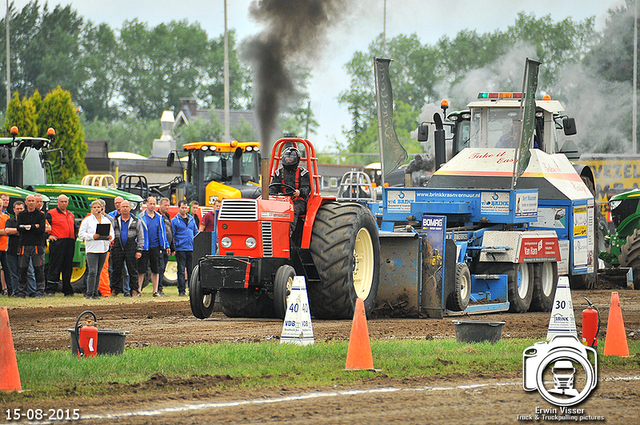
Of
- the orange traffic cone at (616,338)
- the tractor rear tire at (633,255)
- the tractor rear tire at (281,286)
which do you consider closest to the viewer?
the orange traffic cone at (616,338)

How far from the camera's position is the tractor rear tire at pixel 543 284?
14523mm

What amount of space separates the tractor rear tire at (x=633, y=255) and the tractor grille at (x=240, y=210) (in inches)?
381

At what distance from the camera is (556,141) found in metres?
16.6

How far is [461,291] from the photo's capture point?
42.1 ft

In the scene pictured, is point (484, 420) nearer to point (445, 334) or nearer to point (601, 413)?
point (601, 413)

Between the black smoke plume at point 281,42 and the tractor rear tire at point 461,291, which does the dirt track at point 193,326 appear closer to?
the tractor rear tire at point 461,291

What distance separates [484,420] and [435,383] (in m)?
1.28

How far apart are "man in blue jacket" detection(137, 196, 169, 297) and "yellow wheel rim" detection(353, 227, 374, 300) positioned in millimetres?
5817

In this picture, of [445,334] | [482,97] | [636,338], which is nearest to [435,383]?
[445,334]

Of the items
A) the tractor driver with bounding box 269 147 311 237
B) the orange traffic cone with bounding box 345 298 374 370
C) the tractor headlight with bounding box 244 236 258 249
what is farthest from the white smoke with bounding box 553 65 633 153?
the orange traffic cone with bounding box 345 298 374 370
